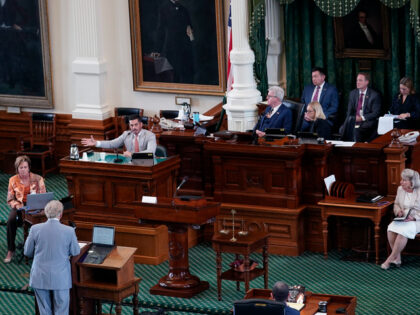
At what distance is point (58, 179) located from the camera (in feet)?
52.1

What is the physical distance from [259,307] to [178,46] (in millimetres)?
8035

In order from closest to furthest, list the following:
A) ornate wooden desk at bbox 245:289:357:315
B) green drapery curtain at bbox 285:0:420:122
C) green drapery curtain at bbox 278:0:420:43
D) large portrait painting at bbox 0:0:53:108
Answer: ornate wooden desk at bbox 245:289:357:315
green drapery curtain at bbox 278:0:420:43
green drapery curtain at bbox 285:0:420:122
large portrait painting at bbox 0:0:53:108

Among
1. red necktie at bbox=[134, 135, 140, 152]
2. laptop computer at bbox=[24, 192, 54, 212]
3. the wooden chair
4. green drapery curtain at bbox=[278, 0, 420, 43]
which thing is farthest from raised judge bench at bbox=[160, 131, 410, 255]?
the wooden chair

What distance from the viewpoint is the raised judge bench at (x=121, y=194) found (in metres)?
12.0

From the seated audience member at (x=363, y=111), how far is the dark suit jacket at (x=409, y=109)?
0.24m

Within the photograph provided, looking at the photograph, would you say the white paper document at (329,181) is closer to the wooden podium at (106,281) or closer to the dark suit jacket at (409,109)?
the dark suit jacket at (409,109)

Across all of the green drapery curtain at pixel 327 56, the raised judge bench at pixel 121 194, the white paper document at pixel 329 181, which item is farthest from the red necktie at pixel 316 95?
the raised judge bench at pixel 121 194

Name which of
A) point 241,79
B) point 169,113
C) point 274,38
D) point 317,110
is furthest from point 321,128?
point 169,113

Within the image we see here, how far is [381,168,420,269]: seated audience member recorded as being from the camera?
37.2ft

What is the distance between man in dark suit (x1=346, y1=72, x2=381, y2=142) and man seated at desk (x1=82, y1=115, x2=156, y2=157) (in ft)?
8.65

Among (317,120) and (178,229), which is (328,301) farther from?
(317,120)

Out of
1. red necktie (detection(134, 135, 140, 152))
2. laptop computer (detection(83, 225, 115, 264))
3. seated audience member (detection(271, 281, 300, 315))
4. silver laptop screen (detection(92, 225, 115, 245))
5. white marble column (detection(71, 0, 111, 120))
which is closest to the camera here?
seated audience member (detection(271, 281, 300, 315))

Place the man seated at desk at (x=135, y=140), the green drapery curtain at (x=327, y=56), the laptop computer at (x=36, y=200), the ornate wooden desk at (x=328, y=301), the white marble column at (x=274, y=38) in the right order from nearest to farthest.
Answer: the ornate wooden desk at (x=328, y=301) → the laptop computer at (x=36, y=200) → the man seated at desk at (x=135, y=140) → the green drapery curtain at (x=327, y=56) → the white marble column at (x=274, y=38)

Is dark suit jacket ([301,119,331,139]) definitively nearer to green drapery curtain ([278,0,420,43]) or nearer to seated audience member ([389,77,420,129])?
seated audience member ([389,77,420,129])
